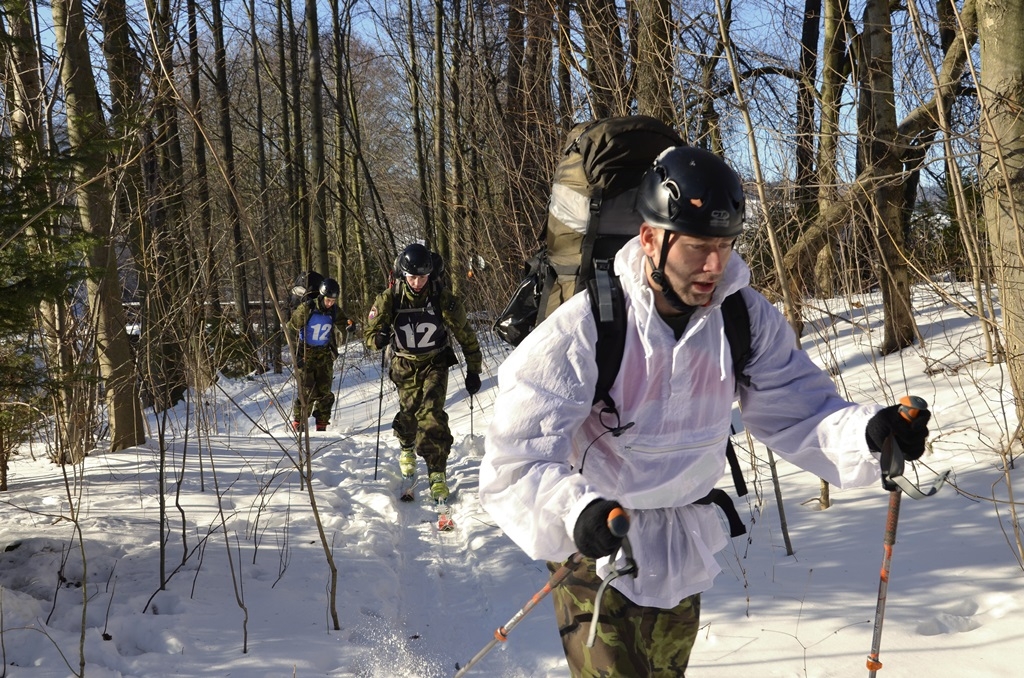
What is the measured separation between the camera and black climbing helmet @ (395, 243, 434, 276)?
21.0 feet

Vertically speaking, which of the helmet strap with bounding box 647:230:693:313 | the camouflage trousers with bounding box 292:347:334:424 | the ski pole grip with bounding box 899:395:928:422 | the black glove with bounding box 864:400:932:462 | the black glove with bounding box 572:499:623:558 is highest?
the helmet strap with bounding box 647:230:693:313

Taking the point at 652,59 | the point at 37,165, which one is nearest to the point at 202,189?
the point at 652,59

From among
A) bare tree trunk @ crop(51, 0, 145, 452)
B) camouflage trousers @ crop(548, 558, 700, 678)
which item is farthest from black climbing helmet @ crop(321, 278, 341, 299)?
camouflage trousers @ crop(548, 558, 700, 678)

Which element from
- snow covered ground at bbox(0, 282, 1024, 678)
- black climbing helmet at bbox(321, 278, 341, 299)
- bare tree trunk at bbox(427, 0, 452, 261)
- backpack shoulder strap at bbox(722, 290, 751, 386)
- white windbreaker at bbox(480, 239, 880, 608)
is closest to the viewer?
white windbreaker at bbox(480, 239, 880, 608)

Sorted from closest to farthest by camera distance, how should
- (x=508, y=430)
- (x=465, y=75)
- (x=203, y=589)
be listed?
(x=508, y=430) < (x=203, y=589) < (x=465, y=75)

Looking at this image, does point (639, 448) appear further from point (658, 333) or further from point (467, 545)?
point (467, 545)

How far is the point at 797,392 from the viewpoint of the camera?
230cm

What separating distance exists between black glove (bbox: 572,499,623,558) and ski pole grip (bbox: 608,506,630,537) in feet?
0.05

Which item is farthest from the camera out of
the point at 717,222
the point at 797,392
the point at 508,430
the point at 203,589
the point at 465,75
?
the point at 465,75

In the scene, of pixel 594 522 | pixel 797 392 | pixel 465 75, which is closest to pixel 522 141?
pixel 465 75

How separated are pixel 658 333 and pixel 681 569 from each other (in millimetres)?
646

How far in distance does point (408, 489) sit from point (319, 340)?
3.36 m

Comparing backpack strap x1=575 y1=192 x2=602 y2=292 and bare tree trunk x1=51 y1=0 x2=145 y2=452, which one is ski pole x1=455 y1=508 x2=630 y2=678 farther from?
bare tree trunk x1=51 y1=0 x2=145 y2=452

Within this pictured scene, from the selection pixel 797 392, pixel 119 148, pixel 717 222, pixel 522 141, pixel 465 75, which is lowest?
pixel 797 392
